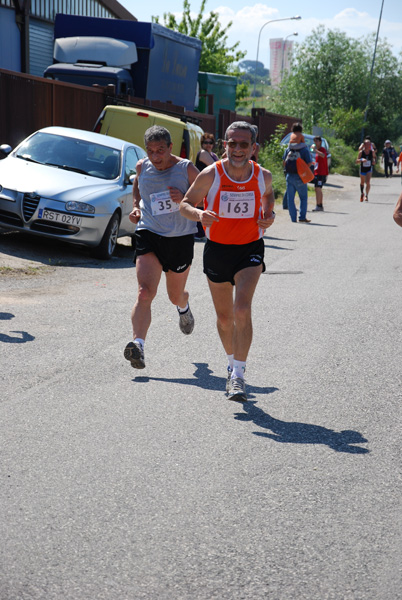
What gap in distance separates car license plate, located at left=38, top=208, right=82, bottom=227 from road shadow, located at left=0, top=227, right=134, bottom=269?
23.1 inches

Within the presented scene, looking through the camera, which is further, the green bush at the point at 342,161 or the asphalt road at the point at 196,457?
the green bush at the point at 342,161

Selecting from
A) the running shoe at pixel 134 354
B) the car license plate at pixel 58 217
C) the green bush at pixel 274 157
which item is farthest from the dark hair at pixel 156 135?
the green bush at pixel 274 157

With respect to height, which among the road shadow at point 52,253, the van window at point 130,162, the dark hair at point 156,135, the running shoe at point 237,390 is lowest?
the road shadow at point 52,253

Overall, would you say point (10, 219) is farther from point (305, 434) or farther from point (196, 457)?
point (196, 457)

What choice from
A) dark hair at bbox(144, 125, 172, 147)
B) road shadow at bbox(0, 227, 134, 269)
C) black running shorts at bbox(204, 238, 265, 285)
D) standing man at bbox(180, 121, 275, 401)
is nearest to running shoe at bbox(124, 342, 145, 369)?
standing man at bbox(180, 121, 275, 401)

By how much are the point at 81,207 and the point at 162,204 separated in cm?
575

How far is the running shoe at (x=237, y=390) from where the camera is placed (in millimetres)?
5777

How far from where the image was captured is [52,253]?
42.3 feet

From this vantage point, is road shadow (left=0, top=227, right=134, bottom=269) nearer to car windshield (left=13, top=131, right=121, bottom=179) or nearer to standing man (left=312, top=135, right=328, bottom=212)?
car windshield (left=13, top=131, right=121, bottom=179)

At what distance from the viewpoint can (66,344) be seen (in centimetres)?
738

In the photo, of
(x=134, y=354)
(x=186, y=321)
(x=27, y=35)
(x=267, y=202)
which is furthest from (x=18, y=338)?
(x=27, y=35)

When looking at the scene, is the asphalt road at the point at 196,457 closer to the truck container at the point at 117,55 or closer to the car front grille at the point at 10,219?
the car front grille at the point at 10,219

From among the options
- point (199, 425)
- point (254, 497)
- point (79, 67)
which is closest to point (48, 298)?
point (199, 425)

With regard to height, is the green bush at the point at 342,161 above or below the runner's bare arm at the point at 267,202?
below
